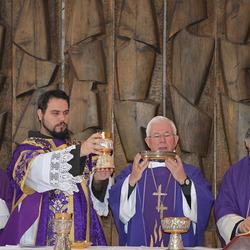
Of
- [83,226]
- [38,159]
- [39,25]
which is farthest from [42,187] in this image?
[39,25]

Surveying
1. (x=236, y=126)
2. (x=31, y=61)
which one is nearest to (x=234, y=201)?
(x=236, y=126)

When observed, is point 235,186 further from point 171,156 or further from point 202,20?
point 202,20

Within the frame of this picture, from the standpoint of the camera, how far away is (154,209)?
523 cm

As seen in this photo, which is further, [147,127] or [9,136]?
[9,136]

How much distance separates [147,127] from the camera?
17.9 feet

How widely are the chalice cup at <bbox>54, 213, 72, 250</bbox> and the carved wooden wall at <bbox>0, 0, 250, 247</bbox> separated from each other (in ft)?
7.74

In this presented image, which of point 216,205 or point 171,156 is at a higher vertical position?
point 171,156

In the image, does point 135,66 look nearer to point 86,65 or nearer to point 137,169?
point 86,65

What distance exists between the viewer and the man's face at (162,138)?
208 inches

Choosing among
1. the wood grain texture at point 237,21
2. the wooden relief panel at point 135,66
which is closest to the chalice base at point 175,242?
the wooden relief panel at point 135,66

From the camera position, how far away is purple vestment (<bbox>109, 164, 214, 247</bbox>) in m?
5.11

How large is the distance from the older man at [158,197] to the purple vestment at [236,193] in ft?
0.48

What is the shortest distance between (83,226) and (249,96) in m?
1.93

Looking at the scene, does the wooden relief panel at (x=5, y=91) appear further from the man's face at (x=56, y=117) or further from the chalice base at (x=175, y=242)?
the chalice base at (x=175, y=242)
